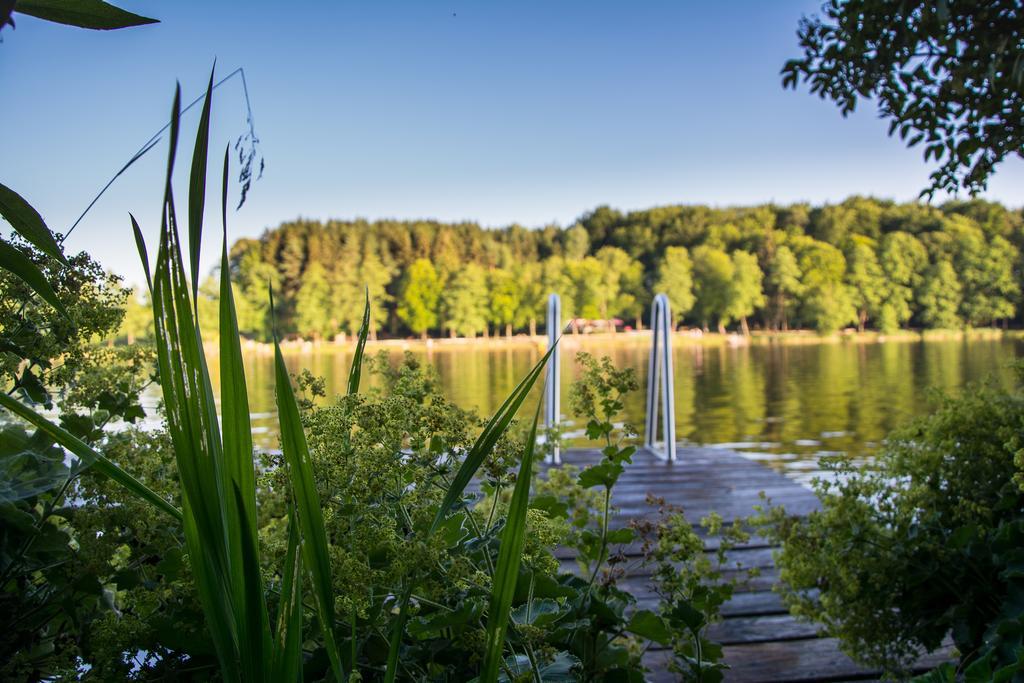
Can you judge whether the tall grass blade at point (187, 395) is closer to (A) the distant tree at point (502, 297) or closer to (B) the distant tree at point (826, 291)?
(A) the distant tree at point (502, 297)

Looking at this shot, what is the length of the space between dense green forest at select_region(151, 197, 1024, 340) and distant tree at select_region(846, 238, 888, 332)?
0.33 ft

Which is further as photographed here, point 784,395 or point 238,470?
point 784,395

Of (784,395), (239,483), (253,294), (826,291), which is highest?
(253,294)

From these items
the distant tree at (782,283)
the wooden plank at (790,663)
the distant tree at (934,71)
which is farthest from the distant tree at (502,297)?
the wooden plank at (790,663)

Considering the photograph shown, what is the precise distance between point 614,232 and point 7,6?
6451 centimetres

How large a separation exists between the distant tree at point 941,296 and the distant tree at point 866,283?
2675 mm

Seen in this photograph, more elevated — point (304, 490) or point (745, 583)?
point (304, 490)

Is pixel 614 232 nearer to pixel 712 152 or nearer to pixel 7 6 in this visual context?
pixel 712 152

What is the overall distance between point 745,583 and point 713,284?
184ft

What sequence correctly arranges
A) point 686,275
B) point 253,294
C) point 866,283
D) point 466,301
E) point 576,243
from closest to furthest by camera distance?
point 253,294 → point 466,301 → point 866,283 → point 686,275 → point 576,243

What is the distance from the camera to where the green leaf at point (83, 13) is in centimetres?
55

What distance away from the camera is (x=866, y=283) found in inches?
2160

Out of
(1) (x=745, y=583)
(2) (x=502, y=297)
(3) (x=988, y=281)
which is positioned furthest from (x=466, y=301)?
(1) (x=745, y=583)

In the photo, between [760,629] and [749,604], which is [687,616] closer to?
[760,629]
